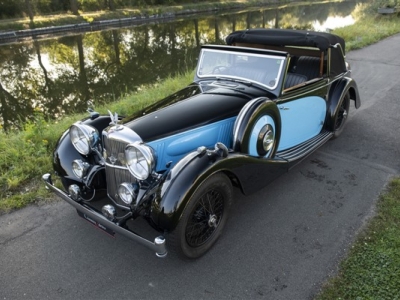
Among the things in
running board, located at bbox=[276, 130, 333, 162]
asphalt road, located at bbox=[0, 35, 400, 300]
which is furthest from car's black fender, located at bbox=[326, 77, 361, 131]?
asphalt road, located at bbox=[0, 35, 400, 300]

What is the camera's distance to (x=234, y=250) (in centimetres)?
309

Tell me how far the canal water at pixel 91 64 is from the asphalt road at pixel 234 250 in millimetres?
5264

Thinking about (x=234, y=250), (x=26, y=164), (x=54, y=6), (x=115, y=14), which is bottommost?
(x=234, y=250)

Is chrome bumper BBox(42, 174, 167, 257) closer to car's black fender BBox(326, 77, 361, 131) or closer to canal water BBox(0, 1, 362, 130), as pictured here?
car's black fender BBox(326, 77, 361, 131)

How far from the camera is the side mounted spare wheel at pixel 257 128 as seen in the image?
3.25 m

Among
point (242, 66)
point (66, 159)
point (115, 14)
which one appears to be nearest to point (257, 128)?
point (242, 66)

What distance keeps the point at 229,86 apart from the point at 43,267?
2.70m

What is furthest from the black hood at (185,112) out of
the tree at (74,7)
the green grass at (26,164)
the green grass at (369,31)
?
the tree at (74,7)

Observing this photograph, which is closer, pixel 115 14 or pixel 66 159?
pixel 66 159

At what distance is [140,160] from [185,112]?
79 centimetres

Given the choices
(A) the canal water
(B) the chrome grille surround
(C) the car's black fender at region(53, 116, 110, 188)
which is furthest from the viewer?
(A) the canal water

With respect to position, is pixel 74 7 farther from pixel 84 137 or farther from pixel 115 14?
pixel 84 137

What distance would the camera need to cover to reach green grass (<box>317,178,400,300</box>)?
259 centimetres

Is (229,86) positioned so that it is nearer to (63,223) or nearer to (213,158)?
(213,158)
